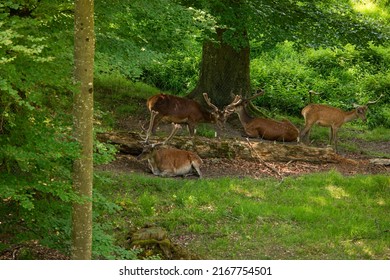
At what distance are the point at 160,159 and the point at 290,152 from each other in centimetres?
286

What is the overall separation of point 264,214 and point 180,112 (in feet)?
14.1

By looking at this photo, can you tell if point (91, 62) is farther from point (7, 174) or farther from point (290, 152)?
point (290, 152)

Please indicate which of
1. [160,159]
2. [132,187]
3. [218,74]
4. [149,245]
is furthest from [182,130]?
[149,245]

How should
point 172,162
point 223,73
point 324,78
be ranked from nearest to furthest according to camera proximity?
1. point 172,162
2. point 223,73
3. point 324,78

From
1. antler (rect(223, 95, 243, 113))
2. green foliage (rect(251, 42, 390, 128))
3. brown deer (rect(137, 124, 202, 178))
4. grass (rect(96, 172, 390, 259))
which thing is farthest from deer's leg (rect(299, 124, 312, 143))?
brown deer (rect(137, 124, 202, 178))

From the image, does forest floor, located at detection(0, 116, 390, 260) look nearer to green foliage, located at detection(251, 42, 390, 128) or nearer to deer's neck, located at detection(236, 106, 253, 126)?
deer's neck, located at detection(236, 106, 253, 126)

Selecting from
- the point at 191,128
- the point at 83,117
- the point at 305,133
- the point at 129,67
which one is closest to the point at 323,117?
the point at 305,133

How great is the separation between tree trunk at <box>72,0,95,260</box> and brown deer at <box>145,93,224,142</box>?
7.64 meters

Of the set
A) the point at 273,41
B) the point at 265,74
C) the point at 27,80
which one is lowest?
the point at 265,74

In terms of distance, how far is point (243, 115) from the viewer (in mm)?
15375

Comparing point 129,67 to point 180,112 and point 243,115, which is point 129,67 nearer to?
point 180,112

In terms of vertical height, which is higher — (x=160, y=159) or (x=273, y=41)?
(x=273, y=41)

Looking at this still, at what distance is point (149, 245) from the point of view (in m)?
9.03

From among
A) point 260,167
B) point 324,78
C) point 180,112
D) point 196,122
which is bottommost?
point 324,78
